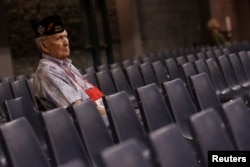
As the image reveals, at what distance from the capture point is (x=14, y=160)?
10.1 ft

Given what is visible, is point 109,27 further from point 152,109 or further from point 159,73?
point 152,109

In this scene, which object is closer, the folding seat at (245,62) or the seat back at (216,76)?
the seat back at (216,76)

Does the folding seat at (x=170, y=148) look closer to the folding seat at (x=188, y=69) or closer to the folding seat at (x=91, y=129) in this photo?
the folding seat at (x=91, y=129)

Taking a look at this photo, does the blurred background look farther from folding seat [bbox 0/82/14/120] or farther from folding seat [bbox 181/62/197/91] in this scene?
folding seat [bbox 181/62/197/91]

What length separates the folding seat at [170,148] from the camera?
234 cm

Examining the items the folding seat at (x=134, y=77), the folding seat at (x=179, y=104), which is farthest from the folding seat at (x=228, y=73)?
the folding seat at (x=179, y=104)

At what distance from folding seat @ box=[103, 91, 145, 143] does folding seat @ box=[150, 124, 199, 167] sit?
1.29m

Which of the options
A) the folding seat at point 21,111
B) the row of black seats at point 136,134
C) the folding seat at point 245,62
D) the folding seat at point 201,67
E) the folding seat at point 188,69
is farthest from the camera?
the folding seat at point 245,62

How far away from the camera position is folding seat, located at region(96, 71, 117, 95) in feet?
22.4

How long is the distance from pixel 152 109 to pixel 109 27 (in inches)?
386

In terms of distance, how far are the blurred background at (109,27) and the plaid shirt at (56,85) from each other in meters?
6.21

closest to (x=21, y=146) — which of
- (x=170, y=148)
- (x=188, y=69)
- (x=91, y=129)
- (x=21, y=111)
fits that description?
(x=91, y=129)

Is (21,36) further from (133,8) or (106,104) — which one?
(106,104)

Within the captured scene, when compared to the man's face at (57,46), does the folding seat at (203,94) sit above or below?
below
